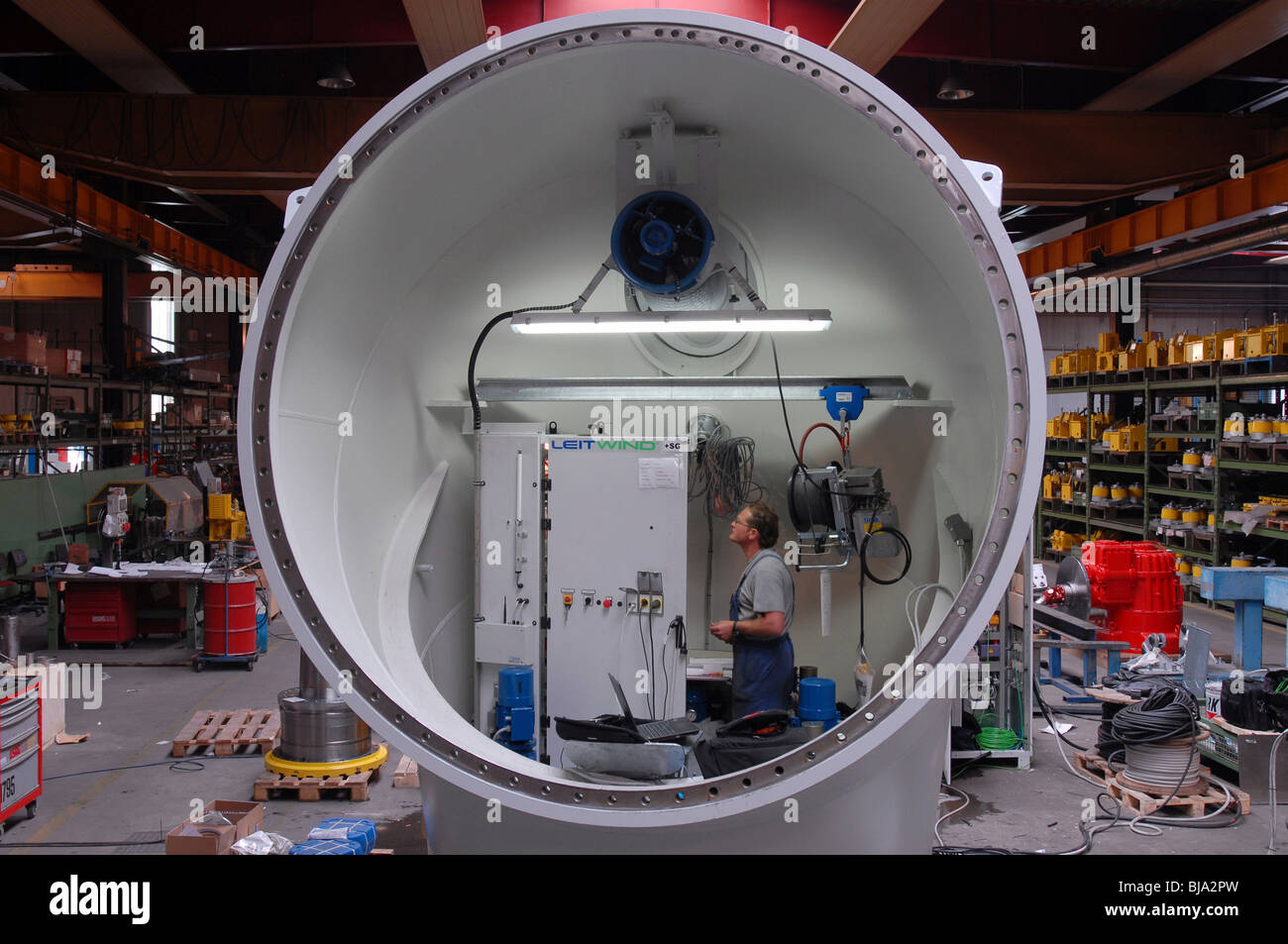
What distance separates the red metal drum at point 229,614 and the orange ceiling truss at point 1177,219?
8.77 meters

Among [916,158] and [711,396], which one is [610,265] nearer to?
[711,396]

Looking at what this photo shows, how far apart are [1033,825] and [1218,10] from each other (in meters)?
5.83

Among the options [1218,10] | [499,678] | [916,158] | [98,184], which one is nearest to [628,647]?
[499,678]

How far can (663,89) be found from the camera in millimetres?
2926

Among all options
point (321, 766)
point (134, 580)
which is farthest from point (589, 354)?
point (134, 580)

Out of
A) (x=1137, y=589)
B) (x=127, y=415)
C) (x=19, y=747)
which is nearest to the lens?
(x=19, y=747)

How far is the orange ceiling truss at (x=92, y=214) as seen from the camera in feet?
26.5

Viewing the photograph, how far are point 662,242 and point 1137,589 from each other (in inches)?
279

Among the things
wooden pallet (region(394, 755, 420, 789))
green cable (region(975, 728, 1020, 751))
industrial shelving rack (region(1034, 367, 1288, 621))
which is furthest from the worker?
industrial shelving rack (region(1034, 367, 1288, 621))

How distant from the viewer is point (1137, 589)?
28.6 feet

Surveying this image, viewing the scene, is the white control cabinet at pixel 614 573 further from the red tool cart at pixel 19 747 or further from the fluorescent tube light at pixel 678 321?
the red tool cart at pixel 19 747

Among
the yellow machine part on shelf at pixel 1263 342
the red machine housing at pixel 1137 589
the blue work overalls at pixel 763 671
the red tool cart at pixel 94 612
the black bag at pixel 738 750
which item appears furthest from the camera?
the yellow machine part on shelf at pixel 1263 342

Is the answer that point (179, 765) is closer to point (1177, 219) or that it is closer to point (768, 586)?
point (768, 586)

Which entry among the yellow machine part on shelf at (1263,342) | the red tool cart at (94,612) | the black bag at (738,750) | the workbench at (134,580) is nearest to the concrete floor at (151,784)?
the workbench at (134,580)
